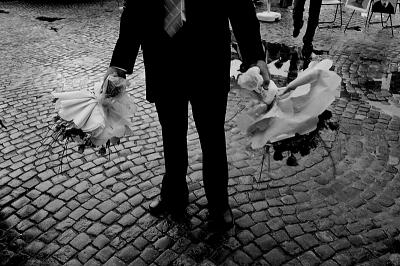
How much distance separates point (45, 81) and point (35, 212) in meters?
3.36

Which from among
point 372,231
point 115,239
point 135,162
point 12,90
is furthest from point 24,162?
point 372,231

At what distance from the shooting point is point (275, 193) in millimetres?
3398

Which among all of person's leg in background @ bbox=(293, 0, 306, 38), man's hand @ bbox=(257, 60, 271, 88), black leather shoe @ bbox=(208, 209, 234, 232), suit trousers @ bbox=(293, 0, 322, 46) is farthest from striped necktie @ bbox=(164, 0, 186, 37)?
person's leg in background @ bbox=(293, 0, 306, 38)

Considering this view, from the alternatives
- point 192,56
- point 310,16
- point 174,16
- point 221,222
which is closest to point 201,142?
point 192,56

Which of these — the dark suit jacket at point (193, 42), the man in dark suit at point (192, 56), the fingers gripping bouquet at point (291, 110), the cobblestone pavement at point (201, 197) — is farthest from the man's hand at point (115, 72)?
the cobblestone pavement at point (201, 197)

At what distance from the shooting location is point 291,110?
7.30 feet

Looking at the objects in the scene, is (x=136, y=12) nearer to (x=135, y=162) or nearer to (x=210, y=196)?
(x=210, y=196)

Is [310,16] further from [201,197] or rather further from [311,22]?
[201,197]

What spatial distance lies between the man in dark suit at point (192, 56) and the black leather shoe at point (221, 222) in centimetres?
25

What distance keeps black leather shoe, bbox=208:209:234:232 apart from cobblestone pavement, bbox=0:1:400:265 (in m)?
0.07

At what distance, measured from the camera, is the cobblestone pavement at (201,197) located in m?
2.79

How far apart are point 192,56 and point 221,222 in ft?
4.31

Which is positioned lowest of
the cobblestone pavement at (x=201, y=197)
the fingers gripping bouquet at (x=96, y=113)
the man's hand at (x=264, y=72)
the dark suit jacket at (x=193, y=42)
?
the cobblestone pavement at (x=201, y=197)

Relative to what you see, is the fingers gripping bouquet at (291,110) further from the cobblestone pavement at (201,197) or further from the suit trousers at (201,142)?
the cobblestone pavement at (201,197)
